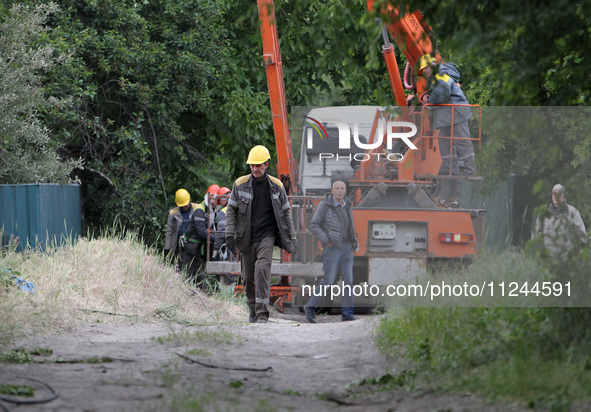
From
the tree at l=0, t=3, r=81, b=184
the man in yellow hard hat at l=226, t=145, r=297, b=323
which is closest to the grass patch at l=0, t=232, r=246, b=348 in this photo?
the man in yellow hard hat at l=226, t=145, r=297, b=323

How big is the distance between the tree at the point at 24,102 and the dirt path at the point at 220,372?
577cm

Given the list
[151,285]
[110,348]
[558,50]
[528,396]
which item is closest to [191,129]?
[151,285]

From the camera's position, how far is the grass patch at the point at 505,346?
15.5 ft

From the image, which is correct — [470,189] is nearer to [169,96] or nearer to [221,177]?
[169,96]

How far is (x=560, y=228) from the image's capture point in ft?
18.6

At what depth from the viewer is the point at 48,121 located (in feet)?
49.6

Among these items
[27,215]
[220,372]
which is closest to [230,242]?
[27,215]

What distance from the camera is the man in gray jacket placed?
5613 mm

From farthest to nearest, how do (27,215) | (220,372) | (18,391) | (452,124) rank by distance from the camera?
(27,215)
(452,124)
(220,372)
(18,391)

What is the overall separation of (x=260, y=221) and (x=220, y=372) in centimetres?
376

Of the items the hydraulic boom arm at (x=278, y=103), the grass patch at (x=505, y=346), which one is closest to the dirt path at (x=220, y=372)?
the grass patch at (x=505, y=346)

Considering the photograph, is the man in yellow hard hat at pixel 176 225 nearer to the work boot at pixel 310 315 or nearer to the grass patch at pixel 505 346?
the work boot at pixel 310 315

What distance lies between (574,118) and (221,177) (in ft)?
66.1

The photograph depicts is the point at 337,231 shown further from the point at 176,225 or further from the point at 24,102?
the point at 24,102
